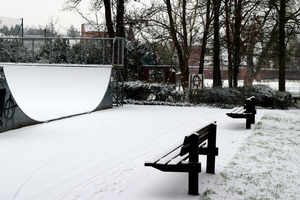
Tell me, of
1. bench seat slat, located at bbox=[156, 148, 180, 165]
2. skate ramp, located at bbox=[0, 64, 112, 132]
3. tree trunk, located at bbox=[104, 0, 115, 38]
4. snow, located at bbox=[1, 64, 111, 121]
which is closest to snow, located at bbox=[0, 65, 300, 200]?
bench seat slat, located at bbox=[156, 148, 180, 165]

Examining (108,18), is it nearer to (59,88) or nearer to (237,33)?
(237,33)

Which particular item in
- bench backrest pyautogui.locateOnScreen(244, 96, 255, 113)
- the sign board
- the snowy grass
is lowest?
the snowy grass

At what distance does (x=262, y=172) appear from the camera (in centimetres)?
637

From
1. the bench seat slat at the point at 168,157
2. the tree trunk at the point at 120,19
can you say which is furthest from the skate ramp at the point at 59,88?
the bench seat slat at the point at 168,157

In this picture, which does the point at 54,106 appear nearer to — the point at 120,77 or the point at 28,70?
the point at 28,70

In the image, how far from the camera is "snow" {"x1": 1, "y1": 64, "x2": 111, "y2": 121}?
15766 mm

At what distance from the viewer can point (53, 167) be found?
6.62 meters

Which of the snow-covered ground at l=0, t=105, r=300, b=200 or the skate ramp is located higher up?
the skate ramp

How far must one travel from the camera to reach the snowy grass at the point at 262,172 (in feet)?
17.4

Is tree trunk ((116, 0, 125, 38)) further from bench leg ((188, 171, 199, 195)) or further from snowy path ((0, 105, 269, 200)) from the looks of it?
bench leg ((188, 171, 199, 195))

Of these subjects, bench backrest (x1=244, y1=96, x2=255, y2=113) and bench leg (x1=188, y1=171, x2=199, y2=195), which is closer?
bench leg (x1=188, y1=171, x2=199, y2=195)

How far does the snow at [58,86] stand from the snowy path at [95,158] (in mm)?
3476

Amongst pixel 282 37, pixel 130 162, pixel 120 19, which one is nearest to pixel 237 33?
pixel 282 37

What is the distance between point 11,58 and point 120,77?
21.2 feet
